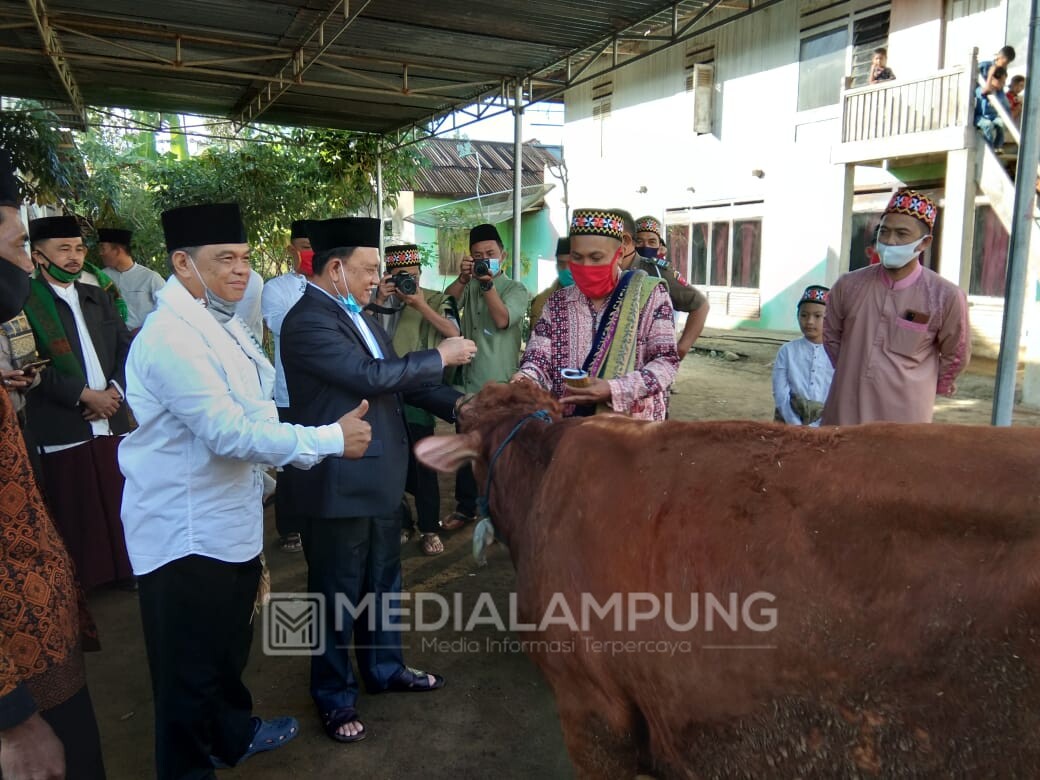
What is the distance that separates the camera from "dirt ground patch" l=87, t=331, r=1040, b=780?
2.68 m

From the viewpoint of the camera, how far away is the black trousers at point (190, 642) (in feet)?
7.19

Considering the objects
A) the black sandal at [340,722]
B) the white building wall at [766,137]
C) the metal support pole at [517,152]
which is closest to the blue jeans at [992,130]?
the white building wall at [766,137]

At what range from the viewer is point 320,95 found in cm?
812

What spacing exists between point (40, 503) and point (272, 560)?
317 centimetres

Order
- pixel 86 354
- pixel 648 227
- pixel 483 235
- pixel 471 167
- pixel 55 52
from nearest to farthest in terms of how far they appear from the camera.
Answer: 1. pixel 86 354
2. pixel 483 235
3. pixel 648 227
4. pixel 55 52
5. pixel 471 167

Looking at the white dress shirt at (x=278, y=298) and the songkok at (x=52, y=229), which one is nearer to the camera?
the songkok at (x=52, y=229)

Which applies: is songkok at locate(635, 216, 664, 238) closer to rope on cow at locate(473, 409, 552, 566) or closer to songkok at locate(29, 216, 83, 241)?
songkok at locate(29, 216, 83, 241)

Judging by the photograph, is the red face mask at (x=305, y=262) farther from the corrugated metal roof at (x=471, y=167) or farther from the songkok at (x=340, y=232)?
the corrugated metal roof at (x=471, y=167)

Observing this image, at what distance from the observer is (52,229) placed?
3717 millimetres

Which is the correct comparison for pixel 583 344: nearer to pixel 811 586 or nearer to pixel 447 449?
pixel 447 449

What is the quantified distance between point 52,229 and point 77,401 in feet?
2.83

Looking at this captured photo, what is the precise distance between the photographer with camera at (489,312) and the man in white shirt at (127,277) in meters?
2.62

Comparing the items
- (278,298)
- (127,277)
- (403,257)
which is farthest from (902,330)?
(127,277)

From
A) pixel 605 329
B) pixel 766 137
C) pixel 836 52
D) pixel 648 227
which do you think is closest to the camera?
pixel 605 329
